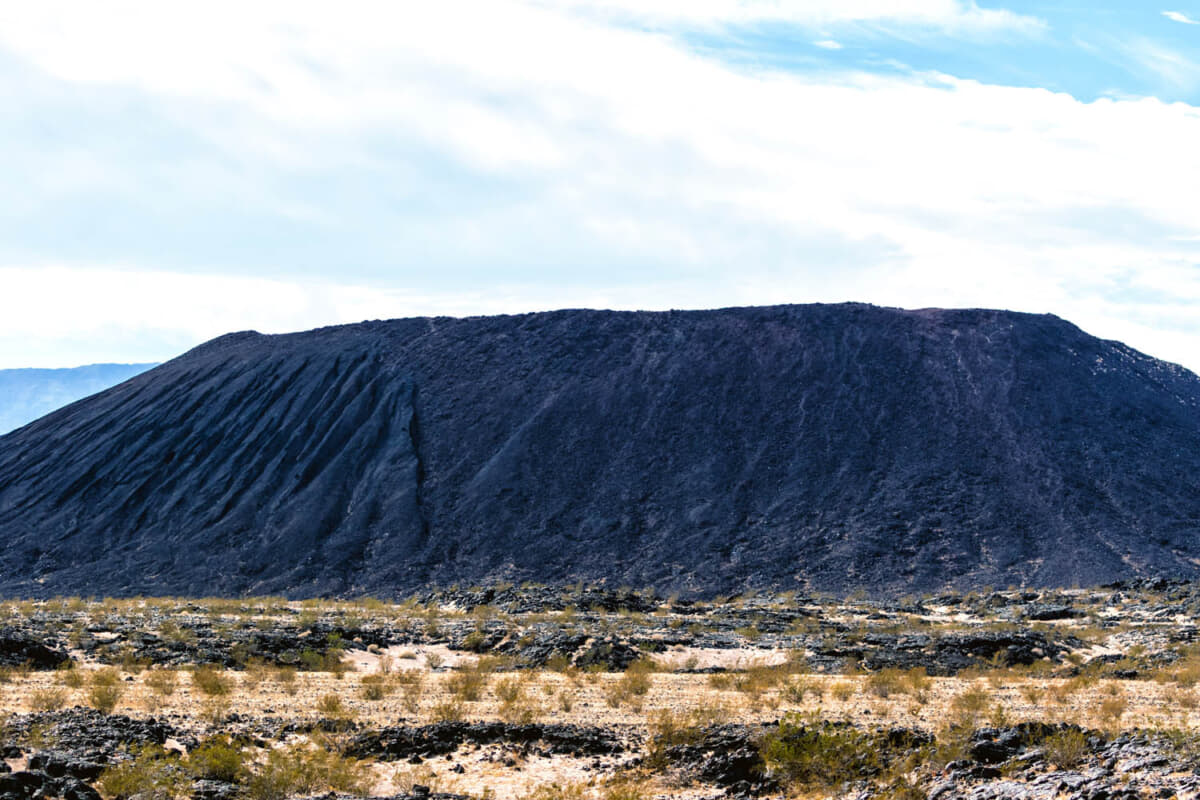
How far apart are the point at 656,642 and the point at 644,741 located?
11395mm

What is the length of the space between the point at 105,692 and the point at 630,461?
38.5 m

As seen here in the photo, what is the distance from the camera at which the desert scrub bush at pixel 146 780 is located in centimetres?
1027

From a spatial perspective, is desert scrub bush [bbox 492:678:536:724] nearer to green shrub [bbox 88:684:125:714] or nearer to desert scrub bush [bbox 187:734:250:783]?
desert scrub bush [bbox 187:734:250:783]

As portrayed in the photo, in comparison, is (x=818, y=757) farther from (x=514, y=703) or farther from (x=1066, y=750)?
(x=514, y=703)

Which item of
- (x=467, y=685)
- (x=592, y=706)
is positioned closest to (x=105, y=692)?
(x=467, y=685)

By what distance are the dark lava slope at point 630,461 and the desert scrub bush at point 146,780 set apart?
32162 millimetres

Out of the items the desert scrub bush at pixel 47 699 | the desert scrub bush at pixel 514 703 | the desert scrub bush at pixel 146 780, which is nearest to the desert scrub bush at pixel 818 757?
the desert scrub bush at pixel 514 703

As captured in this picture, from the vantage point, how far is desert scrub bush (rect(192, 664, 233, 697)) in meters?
16.2

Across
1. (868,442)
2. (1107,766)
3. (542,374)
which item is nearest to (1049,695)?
(1107,766)

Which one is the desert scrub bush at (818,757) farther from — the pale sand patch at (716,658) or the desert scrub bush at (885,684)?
the pale sand patch at (716,658)

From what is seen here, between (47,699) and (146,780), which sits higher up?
(146,780)

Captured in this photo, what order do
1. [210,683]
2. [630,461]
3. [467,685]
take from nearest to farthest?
[210,683] → [467,685] → [630,461]

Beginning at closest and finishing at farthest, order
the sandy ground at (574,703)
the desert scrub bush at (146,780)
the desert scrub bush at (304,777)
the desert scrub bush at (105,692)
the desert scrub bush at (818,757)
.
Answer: the desert scrub bush at (146,780) → the desert scrub bush at (304,777) → the desert scrub bush at (818,757) → the sandy ground at (574,703) → the desert scrub bush at (105,692)

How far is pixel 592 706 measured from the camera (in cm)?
1630
